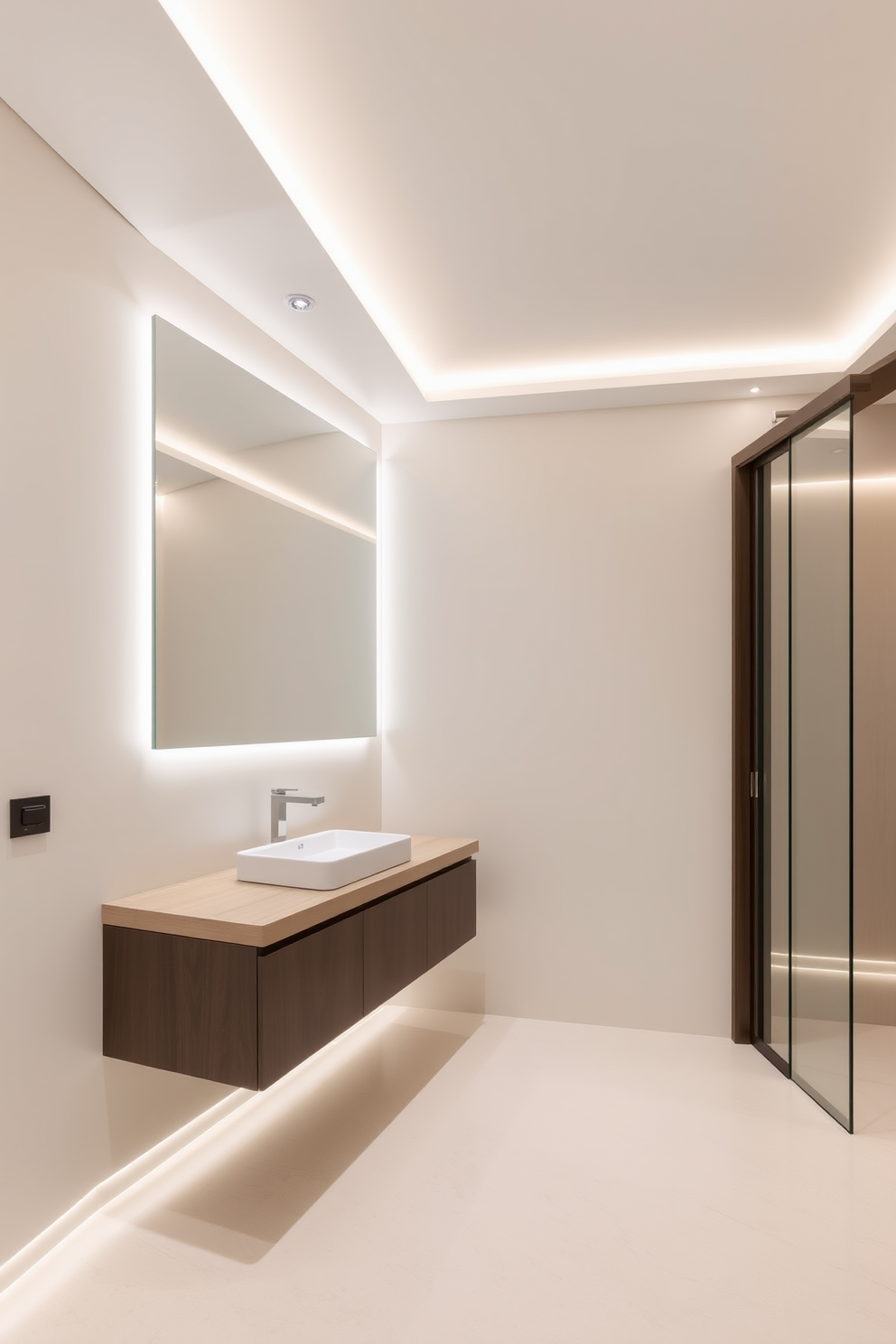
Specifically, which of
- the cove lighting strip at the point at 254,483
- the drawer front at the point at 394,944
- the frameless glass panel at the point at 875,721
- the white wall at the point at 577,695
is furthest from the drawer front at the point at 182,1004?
the frameless glass panel at the point at 875,721

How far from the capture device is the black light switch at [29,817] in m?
1.86

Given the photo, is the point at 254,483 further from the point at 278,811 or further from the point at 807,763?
the point at 807,763

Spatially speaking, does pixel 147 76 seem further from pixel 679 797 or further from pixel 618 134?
pixel 679 797

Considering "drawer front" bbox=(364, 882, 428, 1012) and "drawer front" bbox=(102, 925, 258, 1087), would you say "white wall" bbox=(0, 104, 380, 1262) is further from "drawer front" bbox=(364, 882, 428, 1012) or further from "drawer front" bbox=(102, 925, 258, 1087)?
"drawer front" bbox=(364, 882, 428, 1012)

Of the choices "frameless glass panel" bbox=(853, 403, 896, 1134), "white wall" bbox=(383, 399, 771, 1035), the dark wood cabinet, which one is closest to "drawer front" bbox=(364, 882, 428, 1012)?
the dark wood cabinet

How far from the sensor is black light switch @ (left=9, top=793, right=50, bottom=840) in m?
1.86

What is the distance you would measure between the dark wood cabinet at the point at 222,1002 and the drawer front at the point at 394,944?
0.18m

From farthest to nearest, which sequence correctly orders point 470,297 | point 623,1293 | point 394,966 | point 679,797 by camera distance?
point 679,797, point 470,297, point 394,966, point 623,1293

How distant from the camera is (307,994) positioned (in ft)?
7.16

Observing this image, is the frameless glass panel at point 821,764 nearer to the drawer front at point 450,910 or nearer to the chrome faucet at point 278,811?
the drawer front at point 450,910

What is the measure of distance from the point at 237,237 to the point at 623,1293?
2.79 m

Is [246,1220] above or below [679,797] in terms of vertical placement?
below

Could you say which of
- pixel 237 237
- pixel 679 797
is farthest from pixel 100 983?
pixel 679 797

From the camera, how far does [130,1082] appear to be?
2.22 meters
